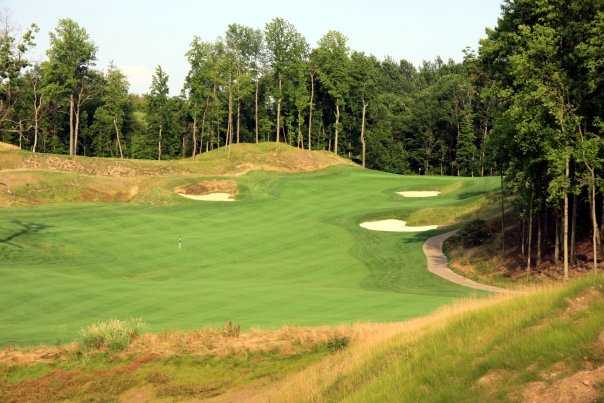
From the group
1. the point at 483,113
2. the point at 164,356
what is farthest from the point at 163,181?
the point at 483,113

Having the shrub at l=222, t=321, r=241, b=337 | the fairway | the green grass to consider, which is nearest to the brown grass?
the green grass

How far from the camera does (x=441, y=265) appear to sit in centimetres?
4241

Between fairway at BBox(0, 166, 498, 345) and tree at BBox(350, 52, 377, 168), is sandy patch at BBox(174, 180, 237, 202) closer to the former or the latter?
fairway at BBox(0, 166, 498, 345)

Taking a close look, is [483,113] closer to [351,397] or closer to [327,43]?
[327,43]

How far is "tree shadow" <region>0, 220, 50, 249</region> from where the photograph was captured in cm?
A: 4406

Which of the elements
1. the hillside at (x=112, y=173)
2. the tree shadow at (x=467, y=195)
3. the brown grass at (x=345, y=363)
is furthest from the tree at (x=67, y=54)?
the brown grass at (x=345, y=363)

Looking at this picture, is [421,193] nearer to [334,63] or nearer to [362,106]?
[334,63]

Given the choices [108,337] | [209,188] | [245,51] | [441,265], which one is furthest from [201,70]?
[108,337]

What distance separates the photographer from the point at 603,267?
33875 mm

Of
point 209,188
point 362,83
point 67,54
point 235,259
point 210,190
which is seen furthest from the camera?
point 362,83

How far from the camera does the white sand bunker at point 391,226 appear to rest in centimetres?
5285

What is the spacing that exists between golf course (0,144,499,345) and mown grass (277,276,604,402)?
9164 millimetres

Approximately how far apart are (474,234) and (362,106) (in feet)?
258

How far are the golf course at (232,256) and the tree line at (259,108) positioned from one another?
21.6 metres
